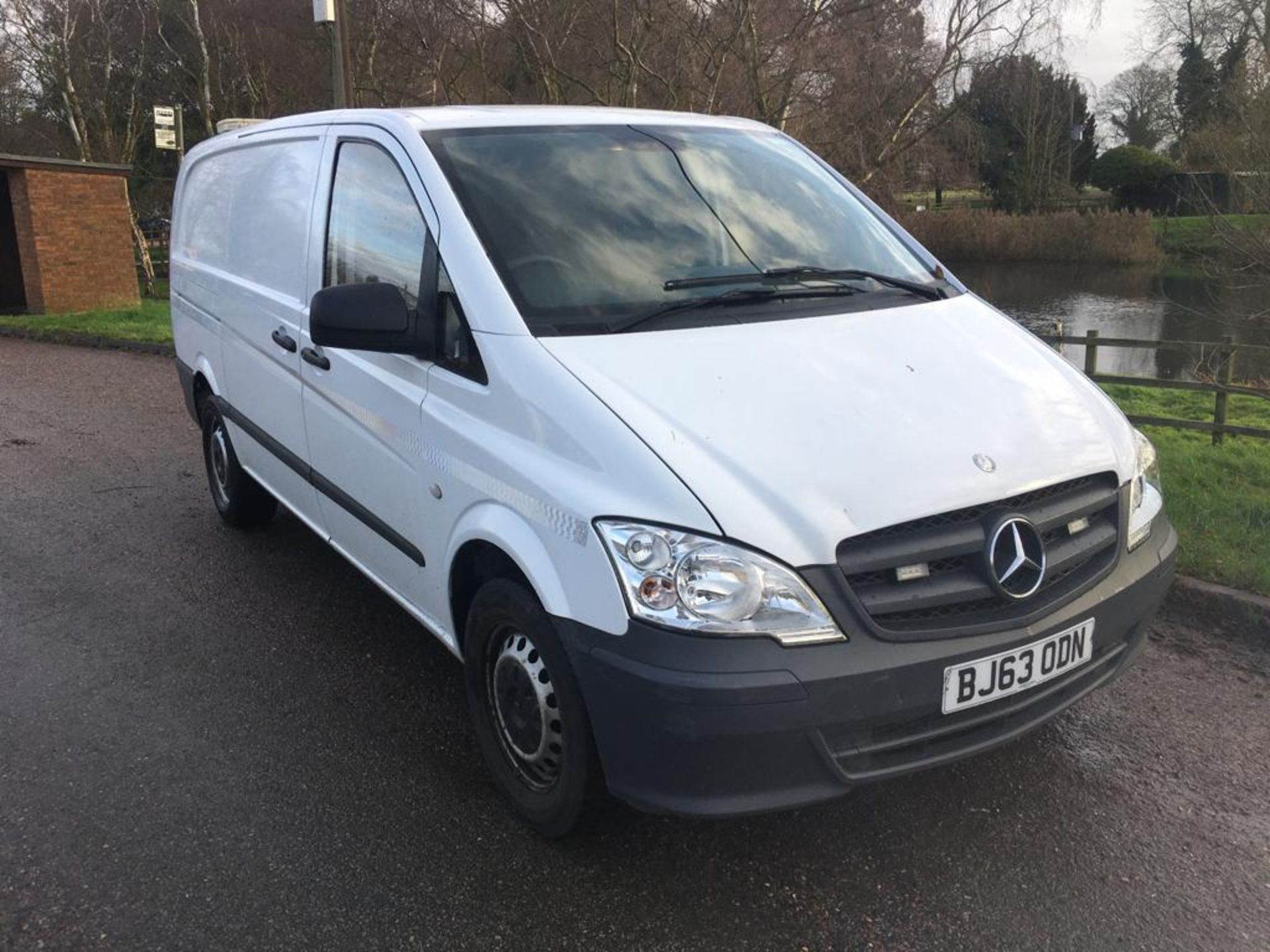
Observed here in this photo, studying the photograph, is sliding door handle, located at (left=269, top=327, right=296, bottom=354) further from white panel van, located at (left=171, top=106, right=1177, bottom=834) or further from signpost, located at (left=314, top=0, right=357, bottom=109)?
signpost, located at (left=314, top=0, right=357, bottom=109)

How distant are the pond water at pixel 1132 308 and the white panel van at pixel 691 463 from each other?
6946mm

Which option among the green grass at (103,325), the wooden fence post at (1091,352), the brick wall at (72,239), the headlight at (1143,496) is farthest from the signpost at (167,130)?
the headlight at (1143,496)

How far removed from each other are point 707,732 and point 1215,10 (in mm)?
15893

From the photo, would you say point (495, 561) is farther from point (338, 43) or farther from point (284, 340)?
point (338, 43)

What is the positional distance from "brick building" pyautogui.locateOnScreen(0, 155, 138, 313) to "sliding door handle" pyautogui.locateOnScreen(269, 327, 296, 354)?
15.5 metres

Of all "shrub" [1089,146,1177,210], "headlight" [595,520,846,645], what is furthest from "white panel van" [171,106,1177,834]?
"shrub" [1089,146,1177,210]

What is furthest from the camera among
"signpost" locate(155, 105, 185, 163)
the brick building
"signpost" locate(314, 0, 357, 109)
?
the brick building

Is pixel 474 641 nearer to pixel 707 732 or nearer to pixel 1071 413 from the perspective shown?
pixel 707 732

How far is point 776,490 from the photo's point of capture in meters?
2.51

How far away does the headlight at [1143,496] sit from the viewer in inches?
120

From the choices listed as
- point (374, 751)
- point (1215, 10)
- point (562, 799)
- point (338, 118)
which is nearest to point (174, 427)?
point (338, 118)

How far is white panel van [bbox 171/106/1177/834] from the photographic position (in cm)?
244

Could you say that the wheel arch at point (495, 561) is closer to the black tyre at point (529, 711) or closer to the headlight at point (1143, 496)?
the black tyre at point (529, 711)

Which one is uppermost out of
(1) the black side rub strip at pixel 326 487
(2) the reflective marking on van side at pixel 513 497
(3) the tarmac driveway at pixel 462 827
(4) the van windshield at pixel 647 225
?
(4) the van windshield at pixel 647 225
